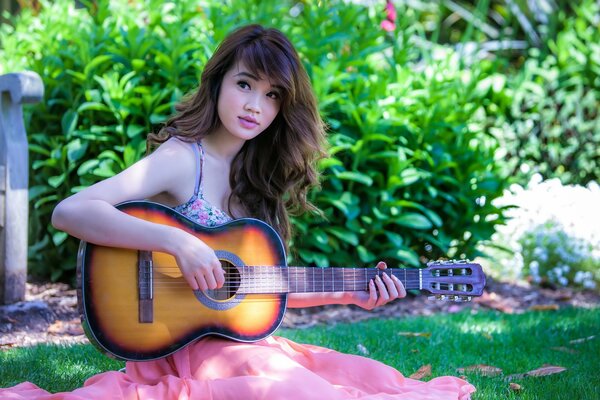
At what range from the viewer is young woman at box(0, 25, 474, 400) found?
97.5 inches

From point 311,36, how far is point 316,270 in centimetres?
230

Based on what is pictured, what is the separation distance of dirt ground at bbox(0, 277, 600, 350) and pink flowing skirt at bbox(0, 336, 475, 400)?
125 centimetres


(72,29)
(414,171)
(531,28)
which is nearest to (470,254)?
(414,171)

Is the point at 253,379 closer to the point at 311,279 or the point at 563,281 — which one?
the point at 311,279

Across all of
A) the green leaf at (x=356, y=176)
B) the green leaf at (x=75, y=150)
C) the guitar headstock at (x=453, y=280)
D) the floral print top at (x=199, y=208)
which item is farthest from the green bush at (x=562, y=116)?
the floral print top at (x=199, y=208)

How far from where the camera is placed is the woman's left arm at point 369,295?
2.97 meters

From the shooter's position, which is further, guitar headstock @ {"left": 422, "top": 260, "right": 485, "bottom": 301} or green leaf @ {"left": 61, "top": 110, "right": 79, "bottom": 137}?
green leaf @ {"left": 61, "top": 110, "right": 79, "bottom": 137}

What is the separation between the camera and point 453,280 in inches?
120

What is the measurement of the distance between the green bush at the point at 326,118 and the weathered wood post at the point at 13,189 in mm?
317

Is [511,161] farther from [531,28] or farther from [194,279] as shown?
[194,279]

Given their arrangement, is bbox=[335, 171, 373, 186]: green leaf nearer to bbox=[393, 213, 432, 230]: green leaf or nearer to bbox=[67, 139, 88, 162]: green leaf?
bbox=[393, 213, 432, 230]: green leaf

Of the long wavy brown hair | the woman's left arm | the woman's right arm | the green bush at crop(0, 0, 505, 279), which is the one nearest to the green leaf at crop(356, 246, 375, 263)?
the green bush at crop(0, 0, 505, 279)

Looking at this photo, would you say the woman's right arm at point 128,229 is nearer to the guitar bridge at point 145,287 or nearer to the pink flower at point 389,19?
the guitar bridge at point 145,287

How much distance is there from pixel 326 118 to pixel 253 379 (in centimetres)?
242
